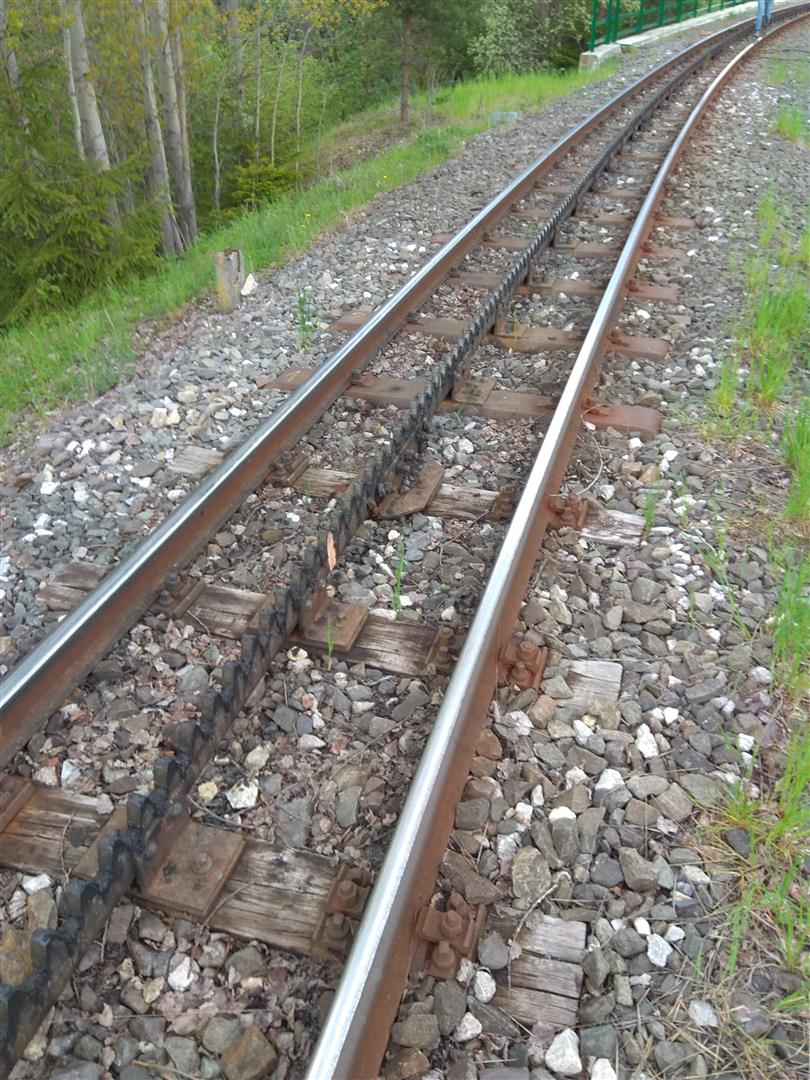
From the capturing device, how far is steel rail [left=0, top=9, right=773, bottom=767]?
8.72 feet

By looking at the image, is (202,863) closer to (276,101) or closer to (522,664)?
(522,664)

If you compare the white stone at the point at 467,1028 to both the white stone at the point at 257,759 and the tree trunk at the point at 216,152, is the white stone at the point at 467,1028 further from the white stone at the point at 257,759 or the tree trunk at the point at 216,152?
the tree trunk at the point at 216,152

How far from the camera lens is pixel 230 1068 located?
1.87 metres

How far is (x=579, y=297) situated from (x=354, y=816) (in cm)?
428

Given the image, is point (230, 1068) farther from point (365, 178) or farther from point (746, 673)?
point (365, 178)

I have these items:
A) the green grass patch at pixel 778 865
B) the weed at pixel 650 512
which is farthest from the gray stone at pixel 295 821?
the weed at pixel 650 512

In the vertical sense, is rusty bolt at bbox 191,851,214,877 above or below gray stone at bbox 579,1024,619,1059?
above

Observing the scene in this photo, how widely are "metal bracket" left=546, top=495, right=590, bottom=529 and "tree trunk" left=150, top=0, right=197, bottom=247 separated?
929 centimetres

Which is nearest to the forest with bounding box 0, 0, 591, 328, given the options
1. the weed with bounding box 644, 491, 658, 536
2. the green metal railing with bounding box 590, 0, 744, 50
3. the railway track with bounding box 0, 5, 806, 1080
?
the green metal railing with bounding box 590, 0, 744, 50

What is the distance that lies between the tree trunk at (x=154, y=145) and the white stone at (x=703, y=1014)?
10.0 metres

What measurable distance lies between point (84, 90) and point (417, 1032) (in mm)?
9799

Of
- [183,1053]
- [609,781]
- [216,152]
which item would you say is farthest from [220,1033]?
[216,152]

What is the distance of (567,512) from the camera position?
356 cm

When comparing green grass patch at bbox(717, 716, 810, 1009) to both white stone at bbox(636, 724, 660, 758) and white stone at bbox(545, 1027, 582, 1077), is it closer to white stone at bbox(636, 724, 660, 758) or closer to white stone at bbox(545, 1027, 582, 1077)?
white stone at bbox(636, 724, 660, 758)
